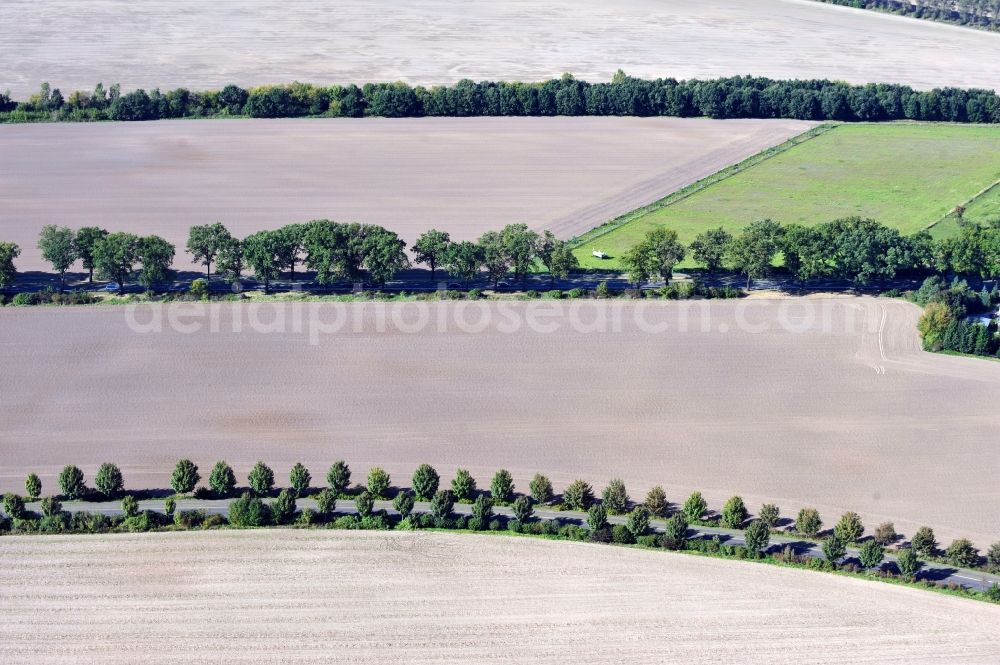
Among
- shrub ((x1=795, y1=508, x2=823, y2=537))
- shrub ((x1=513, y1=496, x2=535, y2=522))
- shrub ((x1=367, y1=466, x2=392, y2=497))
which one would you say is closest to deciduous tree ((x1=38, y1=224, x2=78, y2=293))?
shrub ((x1=367, y1=466, x2=392, y2=497))

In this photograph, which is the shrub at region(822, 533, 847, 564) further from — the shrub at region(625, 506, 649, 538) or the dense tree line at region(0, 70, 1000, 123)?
the dense tree line at region(0, 70, 1000, 123)

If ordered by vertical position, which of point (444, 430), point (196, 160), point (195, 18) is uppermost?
point (195, 18)

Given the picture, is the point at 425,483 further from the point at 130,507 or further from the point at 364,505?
the point at 130,507

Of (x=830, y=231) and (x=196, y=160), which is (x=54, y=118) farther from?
(x=830, y=231)

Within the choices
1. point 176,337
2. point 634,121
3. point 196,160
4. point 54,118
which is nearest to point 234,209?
point 196,160

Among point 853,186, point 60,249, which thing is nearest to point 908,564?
point 853,186

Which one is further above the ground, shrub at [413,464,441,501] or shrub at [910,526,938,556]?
shrub at [413,464,441,501]

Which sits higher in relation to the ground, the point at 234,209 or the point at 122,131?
the point at 122,131

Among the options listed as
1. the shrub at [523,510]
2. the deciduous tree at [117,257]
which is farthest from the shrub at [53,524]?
the deciduous tree at [117,257]
